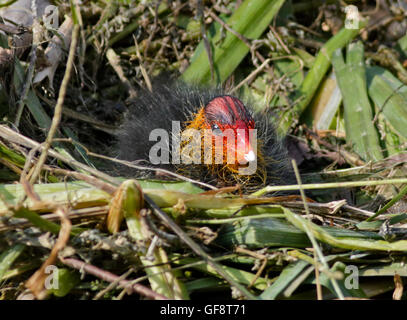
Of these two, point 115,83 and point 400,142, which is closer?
point 400,142

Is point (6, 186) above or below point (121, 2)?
below

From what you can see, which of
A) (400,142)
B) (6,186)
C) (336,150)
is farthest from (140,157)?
(400,142)

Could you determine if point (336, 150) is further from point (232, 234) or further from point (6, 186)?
point (6, 186)

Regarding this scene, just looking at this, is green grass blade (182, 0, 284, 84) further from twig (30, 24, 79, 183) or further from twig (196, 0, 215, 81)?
twig (30, 24, 79, 183)

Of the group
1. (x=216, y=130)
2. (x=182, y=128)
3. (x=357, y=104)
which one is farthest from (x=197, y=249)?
(x=357, y=104)

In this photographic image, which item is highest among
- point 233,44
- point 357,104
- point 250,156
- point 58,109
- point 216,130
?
point 233,44

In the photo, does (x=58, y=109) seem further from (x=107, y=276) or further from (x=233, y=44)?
(x=233, y=44)
